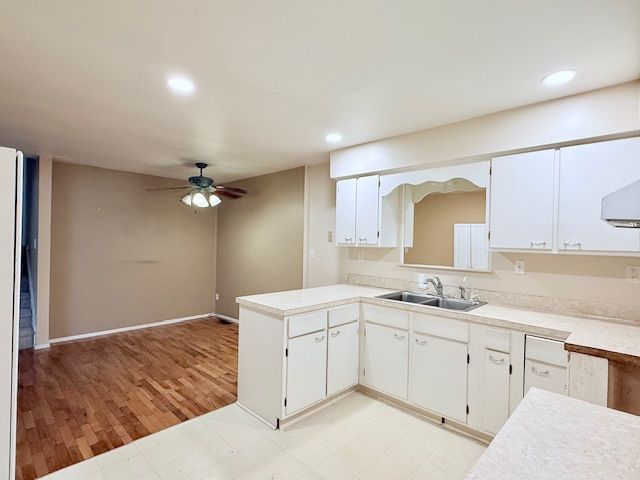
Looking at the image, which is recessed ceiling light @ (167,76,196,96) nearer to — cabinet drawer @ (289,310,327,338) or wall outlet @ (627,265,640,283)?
cabinet drawer @ (289,310,327,338)

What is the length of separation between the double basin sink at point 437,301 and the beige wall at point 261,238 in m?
1.60

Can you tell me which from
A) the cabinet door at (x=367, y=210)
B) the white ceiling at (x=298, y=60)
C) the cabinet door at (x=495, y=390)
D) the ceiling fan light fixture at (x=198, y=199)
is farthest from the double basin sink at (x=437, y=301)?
the ceiling fan light fixture at (x=198, y=199)

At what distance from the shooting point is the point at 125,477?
195 centimetres

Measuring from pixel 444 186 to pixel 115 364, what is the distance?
403 centimetres

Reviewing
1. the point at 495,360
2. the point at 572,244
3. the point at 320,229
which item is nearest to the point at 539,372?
the point at 495,360

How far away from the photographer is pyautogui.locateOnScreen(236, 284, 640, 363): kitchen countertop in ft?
5.45

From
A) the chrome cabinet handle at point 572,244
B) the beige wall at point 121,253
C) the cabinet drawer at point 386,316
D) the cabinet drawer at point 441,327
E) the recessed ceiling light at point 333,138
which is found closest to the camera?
the chrome cabinet handle at point 572,244

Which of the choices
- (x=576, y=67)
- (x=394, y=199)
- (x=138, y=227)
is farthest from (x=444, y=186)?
(x=138, y=227)

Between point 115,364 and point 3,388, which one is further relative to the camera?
point 115,364

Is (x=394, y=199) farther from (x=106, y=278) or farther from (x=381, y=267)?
(x=106, y=278)

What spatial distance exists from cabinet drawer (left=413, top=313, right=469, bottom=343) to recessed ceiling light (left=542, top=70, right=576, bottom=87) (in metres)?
1.65

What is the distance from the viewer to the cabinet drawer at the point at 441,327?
239cm

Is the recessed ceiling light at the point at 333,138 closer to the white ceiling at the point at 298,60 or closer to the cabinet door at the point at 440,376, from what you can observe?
the white ceiling at the point at 298,60

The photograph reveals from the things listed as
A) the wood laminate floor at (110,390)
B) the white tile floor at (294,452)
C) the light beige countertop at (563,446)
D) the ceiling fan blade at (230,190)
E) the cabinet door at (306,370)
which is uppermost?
the ceiling fan blade at (230,190)
